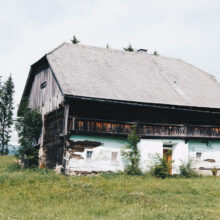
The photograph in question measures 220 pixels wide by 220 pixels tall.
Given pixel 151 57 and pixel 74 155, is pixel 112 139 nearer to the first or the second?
pixel 74 155

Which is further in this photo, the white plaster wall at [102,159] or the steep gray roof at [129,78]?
the steep gray roof at [129,78]

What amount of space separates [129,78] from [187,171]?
7.50 m

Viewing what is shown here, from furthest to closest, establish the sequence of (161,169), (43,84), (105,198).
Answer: (43,84)
(161,169)
(105,198)

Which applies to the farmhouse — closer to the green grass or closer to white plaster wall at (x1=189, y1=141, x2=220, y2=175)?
white plaster wall at (x1=189, y1=141, x2=220, y2=175)

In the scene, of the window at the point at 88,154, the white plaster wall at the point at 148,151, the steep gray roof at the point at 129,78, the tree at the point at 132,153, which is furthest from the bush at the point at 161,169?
the steep gray roof at the point at 129,78

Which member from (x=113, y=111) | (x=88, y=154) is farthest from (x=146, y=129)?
(x=88, y=154)

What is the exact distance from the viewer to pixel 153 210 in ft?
43.2

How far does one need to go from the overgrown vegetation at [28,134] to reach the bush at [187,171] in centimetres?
990

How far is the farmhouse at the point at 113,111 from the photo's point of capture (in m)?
22.6

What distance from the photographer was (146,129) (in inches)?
945

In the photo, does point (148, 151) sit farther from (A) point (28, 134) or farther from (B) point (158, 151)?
(A) point (28, 134)

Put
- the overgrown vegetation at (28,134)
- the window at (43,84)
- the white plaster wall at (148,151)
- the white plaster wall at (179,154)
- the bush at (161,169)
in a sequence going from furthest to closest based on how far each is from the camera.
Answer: the window at (43,84) → the overgrown vegetation at (28,134) → the white plaster wall at (179,154) → the white plaster wall at (148,151) → the bush at (161,169)

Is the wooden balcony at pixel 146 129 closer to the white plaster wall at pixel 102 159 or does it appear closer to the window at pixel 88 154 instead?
the white plaster wall at pixel 102 159

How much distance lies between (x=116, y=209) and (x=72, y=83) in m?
11.5
